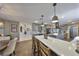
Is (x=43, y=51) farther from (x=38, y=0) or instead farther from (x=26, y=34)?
(x=38, y=0)

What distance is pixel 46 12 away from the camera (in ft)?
6.55

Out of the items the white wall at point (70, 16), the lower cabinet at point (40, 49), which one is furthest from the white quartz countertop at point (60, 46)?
the white wall at point (70, 16)

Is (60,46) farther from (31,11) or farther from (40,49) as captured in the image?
(31,11)

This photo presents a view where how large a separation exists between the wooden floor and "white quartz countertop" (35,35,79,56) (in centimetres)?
23

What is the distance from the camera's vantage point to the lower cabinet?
6.54ft

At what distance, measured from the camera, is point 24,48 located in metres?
2.09

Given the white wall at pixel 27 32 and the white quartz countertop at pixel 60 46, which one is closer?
the white quartz countertop at pixel 60 46

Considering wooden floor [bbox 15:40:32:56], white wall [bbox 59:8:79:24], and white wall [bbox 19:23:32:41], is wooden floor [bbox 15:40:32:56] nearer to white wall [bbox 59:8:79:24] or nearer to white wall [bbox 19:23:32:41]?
white wall [bbox 19:23:32:41]

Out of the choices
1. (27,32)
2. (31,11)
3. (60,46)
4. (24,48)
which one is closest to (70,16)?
(60,46)

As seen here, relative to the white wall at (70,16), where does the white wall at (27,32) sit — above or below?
below

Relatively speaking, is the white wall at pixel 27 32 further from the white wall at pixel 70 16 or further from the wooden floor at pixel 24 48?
the white wall at pixel 70 16

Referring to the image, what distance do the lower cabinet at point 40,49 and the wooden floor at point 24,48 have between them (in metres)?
0.10

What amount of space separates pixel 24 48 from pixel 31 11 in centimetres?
68

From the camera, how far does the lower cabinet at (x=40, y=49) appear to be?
6.54 feet
